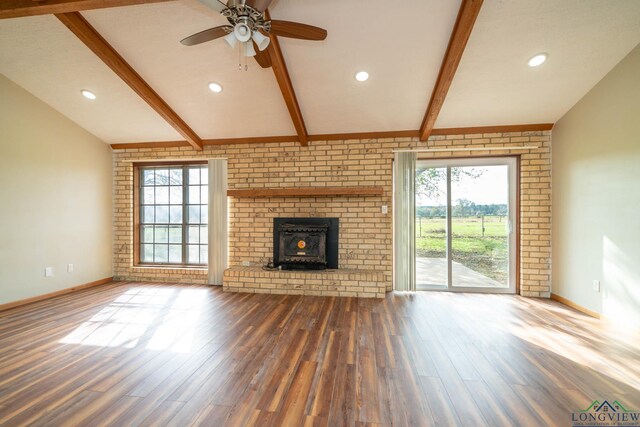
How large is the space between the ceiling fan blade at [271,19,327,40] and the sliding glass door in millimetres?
2722

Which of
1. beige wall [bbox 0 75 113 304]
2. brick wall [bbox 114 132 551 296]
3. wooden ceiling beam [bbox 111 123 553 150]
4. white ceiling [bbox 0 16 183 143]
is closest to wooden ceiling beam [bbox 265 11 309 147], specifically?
wooden ceiling beam [bbox 111 123 553 150]

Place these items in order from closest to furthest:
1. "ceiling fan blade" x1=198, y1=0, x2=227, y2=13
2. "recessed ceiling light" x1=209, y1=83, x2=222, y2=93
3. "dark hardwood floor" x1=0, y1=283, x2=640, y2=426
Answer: "dark hardwood floor" x1=0, y1=283, x2=640, y2=426 → "ceiling fan blade" x1=198, y1=0, x2=227, y2=13 → "recessed ceiling light" x1=209, y1=83, x2=222, y2=93

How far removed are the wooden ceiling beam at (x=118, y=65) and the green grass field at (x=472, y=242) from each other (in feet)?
13.3

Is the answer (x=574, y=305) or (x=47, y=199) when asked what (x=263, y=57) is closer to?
(x=47, y=199)

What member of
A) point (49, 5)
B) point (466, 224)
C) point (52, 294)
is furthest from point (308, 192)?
point (52, 294)

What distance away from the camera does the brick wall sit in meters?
3.83

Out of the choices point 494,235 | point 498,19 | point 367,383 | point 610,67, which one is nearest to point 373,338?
point 367,383

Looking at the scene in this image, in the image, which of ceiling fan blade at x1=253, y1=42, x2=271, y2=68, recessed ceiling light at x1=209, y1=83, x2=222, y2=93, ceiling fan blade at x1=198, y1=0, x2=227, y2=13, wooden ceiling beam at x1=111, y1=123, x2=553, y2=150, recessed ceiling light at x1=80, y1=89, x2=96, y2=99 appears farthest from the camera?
wooden ceiling beam at x1=111, y1=123, x2=553, y2=150

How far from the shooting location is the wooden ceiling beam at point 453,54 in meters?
2.20

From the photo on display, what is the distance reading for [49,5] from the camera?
89.3 inches

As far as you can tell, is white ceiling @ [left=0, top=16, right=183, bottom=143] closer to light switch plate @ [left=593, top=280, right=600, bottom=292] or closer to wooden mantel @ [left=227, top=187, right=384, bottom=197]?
wooden mantel @ [left=227, top=187, right=384, bottom=197]

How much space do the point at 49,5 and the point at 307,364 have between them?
3787 millimetres

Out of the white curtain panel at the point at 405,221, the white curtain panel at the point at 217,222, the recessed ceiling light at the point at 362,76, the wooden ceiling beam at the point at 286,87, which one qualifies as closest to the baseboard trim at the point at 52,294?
the white curtain panel at the point at 217,222

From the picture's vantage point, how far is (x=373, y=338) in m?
2.51
